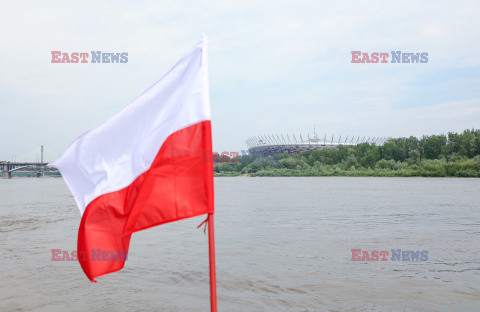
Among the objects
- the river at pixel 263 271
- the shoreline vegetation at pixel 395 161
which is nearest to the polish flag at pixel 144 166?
the river at pixel 263 271

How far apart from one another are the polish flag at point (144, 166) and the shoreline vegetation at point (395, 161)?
222 ft

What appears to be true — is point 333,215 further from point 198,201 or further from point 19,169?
point 19,169

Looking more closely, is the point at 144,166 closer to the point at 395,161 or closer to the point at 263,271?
the point at 263,271

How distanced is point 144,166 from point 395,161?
8779 cm

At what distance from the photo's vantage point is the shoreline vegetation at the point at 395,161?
Result: 6775cm

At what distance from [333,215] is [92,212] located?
15.6 m

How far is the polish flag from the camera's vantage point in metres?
3.44

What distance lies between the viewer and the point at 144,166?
3.56 m

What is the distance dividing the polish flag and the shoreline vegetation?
6764 cm

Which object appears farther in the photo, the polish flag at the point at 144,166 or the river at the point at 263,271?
the river at the point at 263,271
